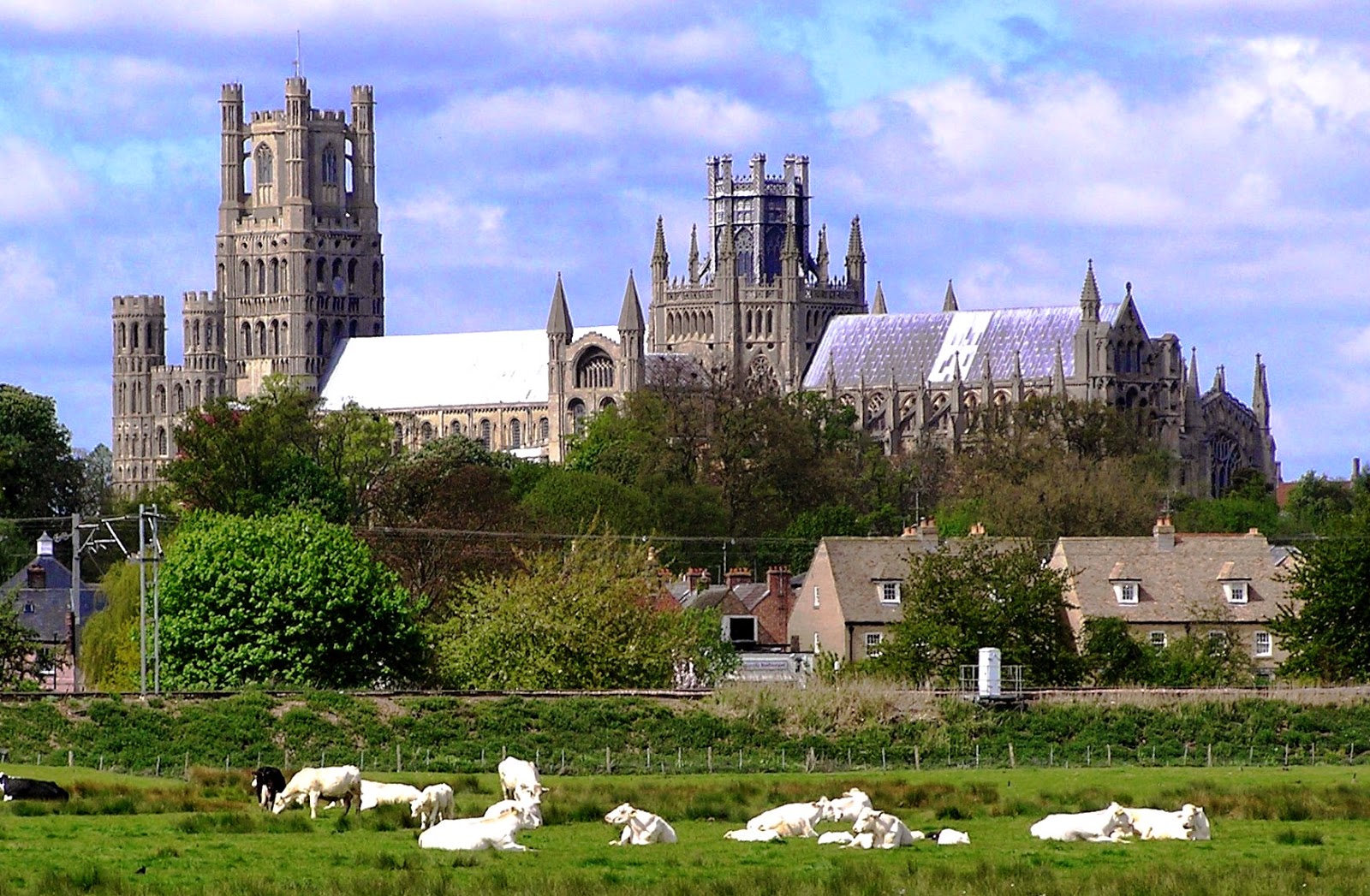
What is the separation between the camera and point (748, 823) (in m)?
36.4

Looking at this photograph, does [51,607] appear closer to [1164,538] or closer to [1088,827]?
[1164,538]

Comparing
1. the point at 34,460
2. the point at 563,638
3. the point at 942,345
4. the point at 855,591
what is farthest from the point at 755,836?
the point at 942,345

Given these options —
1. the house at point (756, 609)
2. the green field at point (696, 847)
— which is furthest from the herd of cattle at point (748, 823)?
the house at point (756, 609)

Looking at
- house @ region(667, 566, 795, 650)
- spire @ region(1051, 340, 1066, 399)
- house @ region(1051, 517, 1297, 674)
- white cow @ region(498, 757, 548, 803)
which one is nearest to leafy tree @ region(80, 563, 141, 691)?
house @ region(667, 566, 795, 650)

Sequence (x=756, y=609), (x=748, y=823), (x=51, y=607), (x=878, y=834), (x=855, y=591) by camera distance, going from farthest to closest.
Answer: (x=756, y=609) → (x=51, y=607) → (x=855, y=591) → (x=748, y=823) → (x=878, y=834)

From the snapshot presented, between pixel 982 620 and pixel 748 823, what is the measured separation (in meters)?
26.7

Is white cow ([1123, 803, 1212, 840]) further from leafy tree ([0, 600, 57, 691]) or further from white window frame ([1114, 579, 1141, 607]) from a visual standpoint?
white window frame ([1114, 579, 1141, 607])

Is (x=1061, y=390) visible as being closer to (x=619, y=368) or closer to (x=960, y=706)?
(x=619, y=368)

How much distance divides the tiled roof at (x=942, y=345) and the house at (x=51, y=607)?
8965 centimetres

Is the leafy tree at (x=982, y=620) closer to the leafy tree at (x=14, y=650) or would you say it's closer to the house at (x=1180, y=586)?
the house at (x=1180, y=586)

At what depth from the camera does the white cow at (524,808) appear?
3472 centimetres

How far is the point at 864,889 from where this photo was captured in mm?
29453

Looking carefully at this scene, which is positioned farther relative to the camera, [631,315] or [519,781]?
[631,315]

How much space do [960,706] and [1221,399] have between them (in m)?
117
